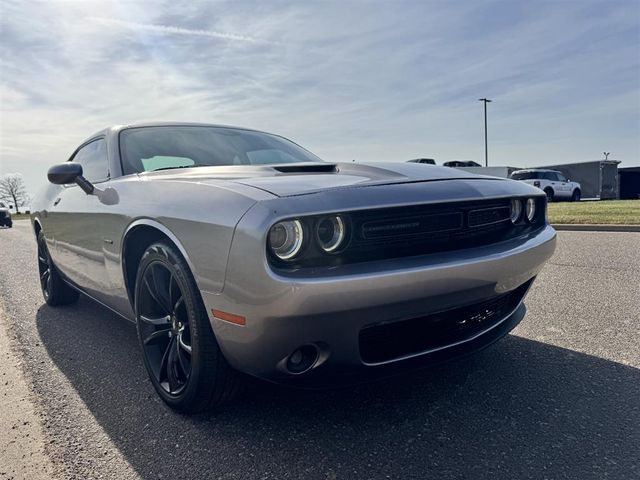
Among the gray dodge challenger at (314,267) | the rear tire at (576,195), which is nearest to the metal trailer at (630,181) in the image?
the rear tire at (576,195)

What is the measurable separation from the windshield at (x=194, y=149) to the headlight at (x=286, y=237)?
1.31 m

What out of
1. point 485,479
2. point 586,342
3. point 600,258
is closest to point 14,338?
point 485,479

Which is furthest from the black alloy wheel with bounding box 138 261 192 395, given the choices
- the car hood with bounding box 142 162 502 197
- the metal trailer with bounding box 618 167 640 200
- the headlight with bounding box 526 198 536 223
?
the metal trailer with bounding box 618 167 640 200

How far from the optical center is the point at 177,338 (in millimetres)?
2227

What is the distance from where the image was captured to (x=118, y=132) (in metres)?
3.21

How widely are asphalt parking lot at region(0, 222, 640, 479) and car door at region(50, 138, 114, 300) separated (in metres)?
0.48

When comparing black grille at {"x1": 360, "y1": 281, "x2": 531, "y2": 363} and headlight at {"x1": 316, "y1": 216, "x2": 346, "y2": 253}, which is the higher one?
headlight at {"x1": 316, "y1": 216, "x2": 346, "y2": 253}

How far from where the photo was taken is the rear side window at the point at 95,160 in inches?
128

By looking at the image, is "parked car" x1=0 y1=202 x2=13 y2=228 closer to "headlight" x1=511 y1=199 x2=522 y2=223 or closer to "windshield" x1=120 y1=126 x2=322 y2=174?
"windshield" x1=120 y1=126 x2=322 y2=174

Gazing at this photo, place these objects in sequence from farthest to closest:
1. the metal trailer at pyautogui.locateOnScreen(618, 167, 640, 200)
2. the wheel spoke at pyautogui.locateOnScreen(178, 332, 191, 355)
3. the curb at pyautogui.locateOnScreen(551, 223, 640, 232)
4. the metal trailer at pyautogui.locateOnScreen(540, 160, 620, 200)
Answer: the metal trailer at pyautogui.locateOnScreen(618, 167, 640, 200) → the metal trailer at pyautogui.locateOnScreen(540, 160, 620, 200) → the curb at pyautogui.locateOnScreen(551, 223, 640, 232) → the wheel spoke at pyautogui.locateOnScreen(178, 332, 191, 355)

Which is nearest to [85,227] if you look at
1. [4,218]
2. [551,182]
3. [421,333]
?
[421,333]

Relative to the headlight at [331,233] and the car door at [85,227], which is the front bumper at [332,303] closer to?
the headlight at [331,233]

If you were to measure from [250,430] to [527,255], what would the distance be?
1383 mm

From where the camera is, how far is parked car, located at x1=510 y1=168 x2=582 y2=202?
21.1m
